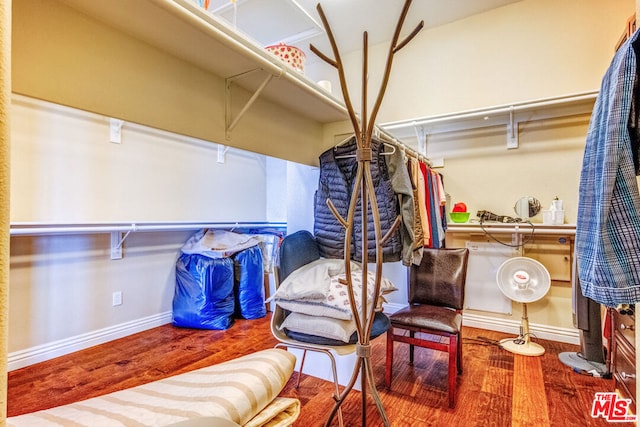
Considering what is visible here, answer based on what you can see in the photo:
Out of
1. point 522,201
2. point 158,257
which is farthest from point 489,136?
point 158,257

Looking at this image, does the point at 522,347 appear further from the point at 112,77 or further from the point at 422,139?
the point at 112,77

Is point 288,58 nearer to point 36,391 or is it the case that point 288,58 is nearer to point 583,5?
point 36,391

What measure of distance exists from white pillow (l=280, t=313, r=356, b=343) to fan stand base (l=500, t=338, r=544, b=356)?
170cm

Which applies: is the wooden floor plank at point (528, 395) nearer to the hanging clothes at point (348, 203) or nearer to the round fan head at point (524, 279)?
the round fan head at point (524, 279)

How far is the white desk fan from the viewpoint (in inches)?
94.0

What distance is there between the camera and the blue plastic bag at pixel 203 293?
284 centimetres

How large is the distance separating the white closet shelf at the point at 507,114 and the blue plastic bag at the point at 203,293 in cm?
199

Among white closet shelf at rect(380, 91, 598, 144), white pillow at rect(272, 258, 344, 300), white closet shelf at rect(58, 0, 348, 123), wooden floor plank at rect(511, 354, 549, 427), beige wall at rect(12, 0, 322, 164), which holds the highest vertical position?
white closet shelf at rect(380, 91, 598, 144)

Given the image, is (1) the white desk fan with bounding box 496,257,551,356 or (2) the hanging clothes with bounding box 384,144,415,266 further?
(1) the white desk fan with bounding box 496,257,551,356

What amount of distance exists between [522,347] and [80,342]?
346cm

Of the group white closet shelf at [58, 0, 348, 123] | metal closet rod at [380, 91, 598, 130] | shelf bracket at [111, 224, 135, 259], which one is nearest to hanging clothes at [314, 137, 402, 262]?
white closet shelf at [58, 0, 348, 123]

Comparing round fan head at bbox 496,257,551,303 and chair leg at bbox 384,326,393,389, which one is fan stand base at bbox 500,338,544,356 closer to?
round fan head at bbox 496,257,551,303

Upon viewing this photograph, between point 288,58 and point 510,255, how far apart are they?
256 cm

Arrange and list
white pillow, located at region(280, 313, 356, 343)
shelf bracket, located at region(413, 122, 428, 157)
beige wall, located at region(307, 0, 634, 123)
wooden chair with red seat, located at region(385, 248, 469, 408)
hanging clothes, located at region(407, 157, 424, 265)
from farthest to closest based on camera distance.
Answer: shelf bracket, located at region(413, 122, 428, 157) → beige wall, located at region(307, 0, 634, 123) → hanging clothes, located at region(407, 157, 424, 265) → wooden chair with red seat, located at region(385, 248, 469, 408) → white pillow, located at region(280, 313, 356, 343)
